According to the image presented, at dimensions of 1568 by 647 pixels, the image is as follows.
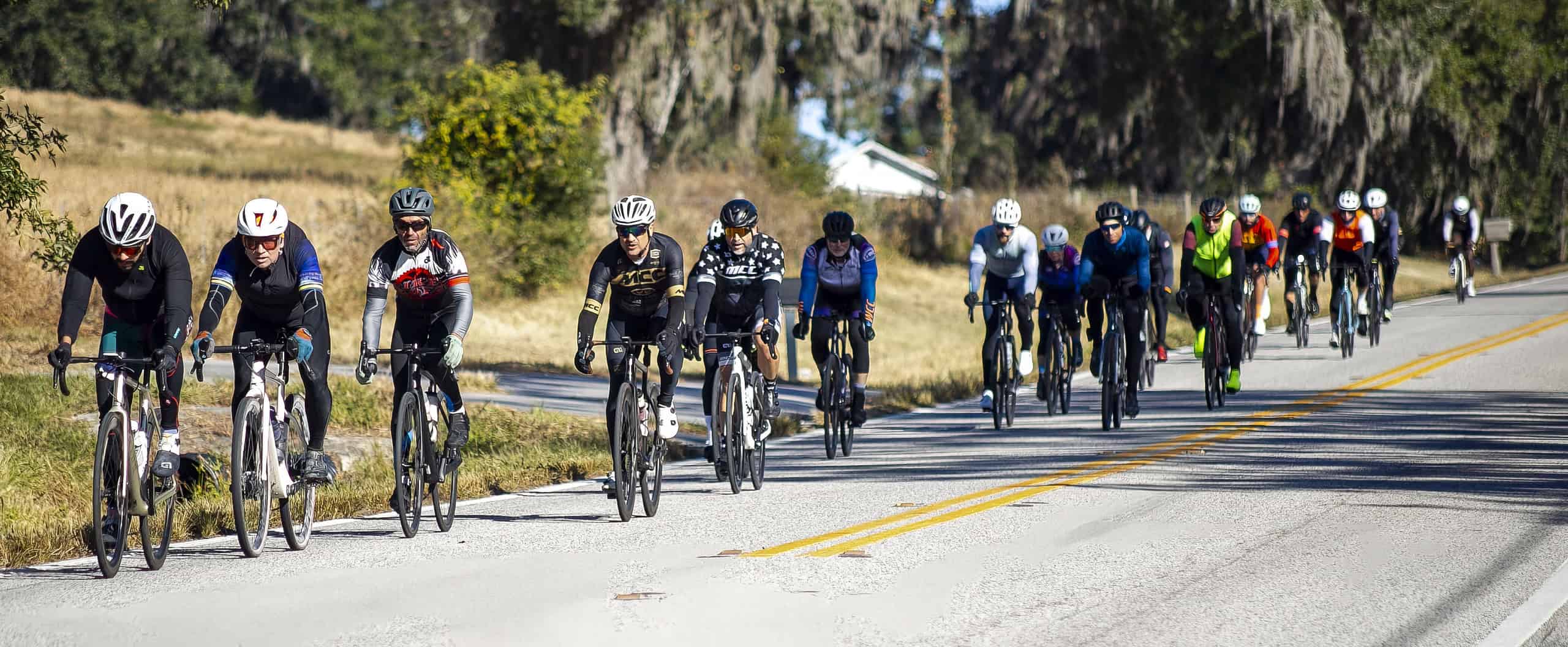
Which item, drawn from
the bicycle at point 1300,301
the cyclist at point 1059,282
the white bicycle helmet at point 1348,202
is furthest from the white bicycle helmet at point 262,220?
the white bicycle helmet at point 1348,202

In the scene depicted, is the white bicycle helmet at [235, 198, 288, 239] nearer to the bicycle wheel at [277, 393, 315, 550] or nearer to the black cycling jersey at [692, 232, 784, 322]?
the bicycle wheel at [277, 393, 315, 550]

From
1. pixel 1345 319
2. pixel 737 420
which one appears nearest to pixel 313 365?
pixel 737 420

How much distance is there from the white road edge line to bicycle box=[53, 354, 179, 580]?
5938 mm

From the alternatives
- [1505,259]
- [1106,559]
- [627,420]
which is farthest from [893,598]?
[1505,259]

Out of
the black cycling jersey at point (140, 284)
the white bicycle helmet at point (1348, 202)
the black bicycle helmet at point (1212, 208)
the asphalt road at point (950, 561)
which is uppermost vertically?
the white bicycle helmet at point (1348, 202)

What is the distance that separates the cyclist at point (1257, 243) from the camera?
18906 millimetres

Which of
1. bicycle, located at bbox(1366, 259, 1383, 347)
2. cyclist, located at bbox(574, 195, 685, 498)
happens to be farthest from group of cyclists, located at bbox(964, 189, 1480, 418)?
cyclist, located at bbox(574, 195, 685, 498)

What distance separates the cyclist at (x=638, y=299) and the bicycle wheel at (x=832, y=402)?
7.66 ft

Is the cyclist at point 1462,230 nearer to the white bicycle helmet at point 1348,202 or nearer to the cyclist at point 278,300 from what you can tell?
the white bicycle helmet at point 1348,202

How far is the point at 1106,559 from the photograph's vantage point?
8.16 meters

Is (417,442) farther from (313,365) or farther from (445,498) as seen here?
(313,365)

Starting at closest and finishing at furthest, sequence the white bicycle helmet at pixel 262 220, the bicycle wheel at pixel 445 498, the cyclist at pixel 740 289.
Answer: the white bicycle helmet at pixel 262 220
the bicycle wheel at pixel 445 498
the cyclist at pixel 740 289

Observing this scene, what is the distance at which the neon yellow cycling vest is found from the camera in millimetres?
16438

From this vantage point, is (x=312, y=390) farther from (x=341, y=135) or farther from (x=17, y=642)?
(x=341, y=135)
